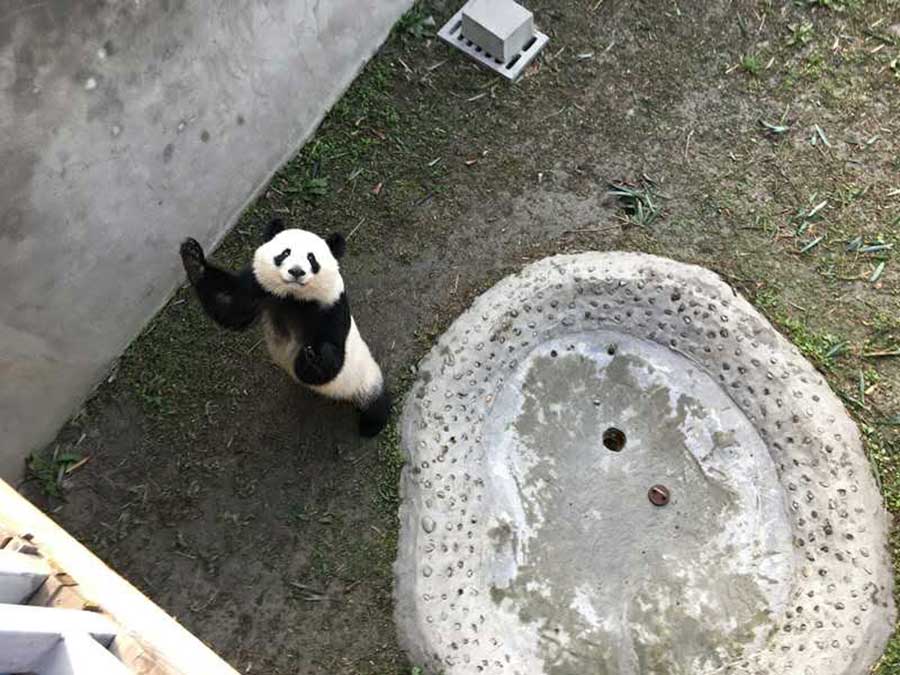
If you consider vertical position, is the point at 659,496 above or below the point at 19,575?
above

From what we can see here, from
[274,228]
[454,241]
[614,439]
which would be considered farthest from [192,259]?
[614,439]

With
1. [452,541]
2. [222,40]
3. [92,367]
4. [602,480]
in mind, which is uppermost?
[222,40]

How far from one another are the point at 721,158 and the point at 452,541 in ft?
8.30

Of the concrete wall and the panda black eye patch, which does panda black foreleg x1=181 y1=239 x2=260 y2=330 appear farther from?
the concrete wall

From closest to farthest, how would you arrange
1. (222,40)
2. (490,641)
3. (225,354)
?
(490,641) < (222,40) < (225,354)

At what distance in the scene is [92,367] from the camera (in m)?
3.89

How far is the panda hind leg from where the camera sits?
374 cm

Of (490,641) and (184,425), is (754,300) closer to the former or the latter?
(490,641)

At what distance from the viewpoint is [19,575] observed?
1.87 meters

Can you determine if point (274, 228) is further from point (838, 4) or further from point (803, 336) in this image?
point (838, 4)

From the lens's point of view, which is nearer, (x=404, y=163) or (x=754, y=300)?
(x=754, y=300)

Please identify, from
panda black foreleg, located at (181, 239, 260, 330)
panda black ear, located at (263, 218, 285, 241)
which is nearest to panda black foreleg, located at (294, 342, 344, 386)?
panda black foreleg, located at (181, 239, 260, 330)

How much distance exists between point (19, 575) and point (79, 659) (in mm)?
359

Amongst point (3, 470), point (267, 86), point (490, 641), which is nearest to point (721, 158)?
point (267, 86)
